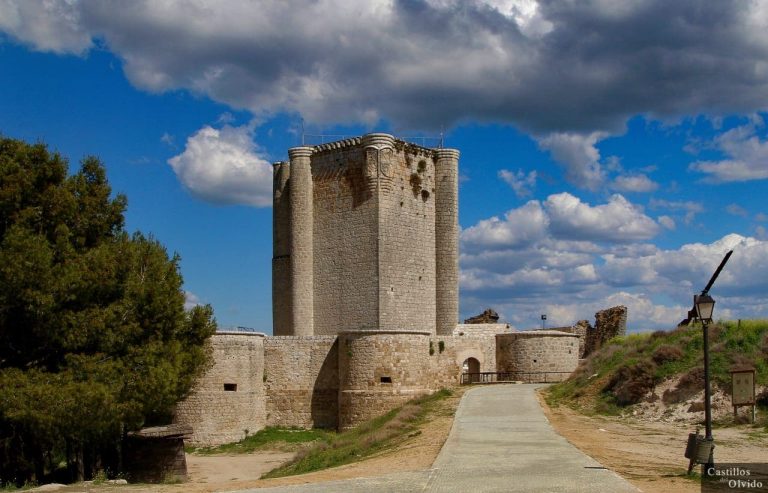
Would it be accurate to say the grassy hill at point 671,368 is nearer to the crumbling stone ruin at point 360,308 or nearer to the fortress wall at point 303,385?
the crumbling stone ruin at point 360,308

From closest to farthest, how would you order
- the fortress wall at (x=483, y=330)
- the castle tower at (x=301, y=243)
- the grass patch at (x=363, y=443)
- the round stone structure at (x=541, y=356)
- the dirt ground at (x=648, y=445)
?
the dirt ground at (x=648, y=445) → the grass patch at (x=363, y=443) → the round stone structure at (x=541, y=356) → the fortress wall at (x=483, y=330) → the castle tower at (x=301, y=243)

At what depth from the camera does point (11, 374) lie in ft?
55.9

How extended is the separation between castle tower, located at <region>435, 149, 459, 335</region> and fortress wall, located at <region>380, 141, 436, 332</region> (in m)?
0.27

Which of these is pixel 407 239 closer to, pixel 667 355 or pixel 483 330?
pixel 483 330

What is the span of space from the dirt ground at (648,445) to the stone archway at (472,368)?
33.5 feet

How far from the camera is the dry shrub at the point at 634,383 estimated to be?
21281 mm

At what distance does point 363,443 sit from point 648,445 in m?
6.65

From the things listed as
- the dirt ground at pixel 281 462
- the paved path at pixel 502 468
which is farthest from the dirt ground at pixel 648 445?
the dirt ground at pixel 281 462

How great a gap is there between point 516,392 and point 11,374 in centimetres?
1488

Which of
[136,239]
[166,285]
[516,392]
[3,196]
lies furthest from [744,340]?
[3,196]

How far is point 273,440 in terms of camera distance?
26953 mm

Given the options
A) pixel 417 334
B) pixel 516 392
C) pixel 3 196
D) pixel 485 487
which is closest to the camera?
pixel 485 487

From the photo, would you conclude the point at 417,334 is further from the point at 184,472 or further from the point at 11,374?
the point at 11,374

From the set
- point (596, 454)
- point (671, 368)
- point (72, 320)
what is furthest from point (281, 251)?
point (596, 454)
